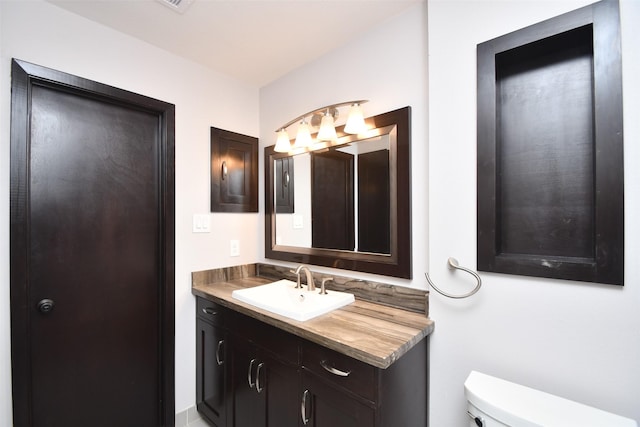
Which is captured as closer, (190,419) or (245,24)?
(245,24)

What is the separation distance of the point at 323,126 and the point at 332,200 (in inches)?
18.4

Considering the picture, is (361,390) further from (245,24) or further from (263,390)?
(245,24)

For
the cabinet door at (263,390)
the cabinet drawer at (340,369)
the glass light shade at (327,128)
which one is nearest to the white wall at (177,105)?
the cabinet door at (263,390)

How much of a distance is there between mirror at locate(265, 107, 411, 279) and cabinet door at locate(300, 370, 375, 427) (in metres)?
0.64

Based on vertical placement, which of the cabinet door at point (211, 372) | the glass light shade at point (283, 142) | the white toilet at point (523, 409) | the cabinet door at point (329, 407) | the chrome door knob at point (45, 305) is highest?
the glass light shade at point (283, 142)

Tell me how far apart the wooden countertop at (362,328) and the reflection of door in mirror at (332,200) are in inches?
16.6

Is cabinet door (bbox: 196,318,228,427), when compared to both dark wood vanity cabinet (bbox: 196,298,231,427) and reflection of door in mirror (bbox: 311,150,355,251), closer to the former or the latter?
dark wood vanity cabinet (bbox: 196,298,231,427)

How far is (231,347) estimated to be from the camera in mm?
1634

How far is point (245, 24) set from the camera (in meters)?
1.55

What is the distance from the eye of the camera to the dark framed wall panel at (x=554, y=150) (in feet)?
3.09

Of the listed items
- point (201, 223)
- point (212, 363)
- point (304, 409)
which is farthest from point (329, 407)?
point (201, 223)

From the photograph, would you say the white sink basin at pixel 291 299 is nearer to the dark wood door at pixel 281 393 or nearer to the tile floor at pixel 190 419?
the dark wood door at pixel 281 393

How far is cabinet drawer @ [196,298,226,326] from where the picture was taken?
1717 millimetres

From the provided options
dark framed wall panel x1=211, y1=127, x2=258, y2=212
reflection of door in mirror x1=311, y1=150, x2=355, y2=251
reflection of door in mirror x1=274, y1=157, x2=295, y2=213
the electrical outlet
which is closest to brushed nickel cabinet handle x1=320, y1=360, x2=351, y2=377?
reflection of door in mirror x1=311, y1=150, x2=355, y2=251
